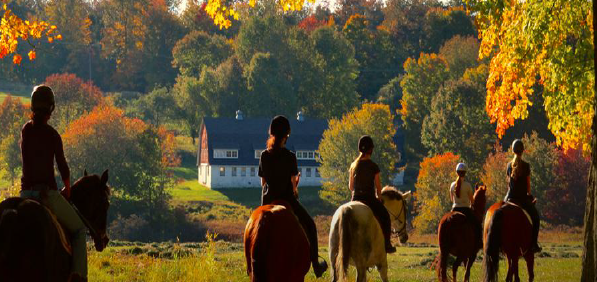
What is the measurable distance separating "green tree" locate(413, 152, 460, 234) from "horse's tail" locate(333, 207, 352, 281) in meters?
59.1

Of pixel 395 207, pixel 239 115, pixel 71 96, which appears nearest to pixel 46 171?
pixel 395 207

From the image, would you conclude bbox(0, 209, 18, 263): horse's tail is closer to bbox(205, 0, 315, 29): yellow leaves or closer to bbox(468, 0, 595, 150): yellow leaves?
bbox(205, 0, 315, 29): yellow leaves

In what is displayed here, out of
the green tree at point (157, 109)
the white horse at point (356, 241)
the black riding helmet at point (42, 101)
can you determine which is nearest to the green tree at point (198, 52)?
the green tree at point (157, 109)

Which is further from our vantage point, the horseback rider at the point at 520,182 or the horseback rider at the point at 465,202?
the horseback rider at the point at 465,202

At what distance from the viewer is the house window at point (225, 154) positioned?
4318 inches

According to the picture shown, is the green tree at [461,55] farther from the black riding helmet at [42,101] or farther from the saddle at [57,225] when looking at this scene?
the saddle at [57,225]

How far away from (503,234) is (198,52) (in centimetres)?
12074

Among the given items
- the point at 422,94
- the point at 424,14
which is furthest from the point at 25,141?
the point at 424,14

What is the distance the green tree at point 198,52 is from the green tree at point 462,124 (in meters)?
47.6

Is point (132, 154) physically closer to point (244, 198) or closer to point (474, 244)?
point (244, 198)

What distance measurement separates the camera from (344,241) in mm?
14219

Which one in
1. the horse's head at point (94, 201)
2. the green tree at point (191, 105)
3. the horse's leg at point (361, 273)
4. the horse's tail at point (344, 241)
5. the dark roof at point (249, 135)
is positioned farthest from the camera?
the green tree at point (191, 105)

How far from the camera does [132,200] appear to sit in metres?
79.6

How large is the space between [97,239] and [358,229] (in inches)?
190
